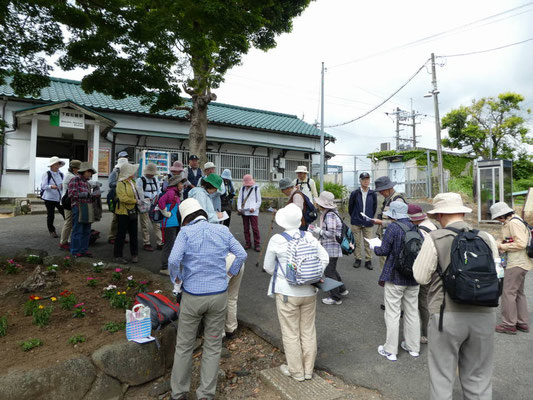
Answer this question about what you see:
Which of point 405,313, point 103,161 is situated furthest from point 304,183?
point 103,161

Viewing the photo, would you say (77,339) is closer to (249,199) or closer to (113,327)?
(113,327)

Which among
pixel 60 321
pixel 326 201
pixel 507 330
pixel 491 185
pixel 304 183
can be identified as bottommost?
pixel 507 330

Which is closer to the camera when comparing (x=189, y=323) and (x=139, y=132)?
(x=189, y=323)

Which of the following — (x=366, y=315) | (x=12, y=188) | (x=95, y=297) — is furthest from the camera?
(x=12, y=188)

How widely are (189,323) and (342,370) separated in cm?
171

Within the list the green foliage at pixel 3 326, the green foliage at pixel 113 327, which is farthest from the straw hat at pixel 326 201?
the green foliage at pixel 3 326

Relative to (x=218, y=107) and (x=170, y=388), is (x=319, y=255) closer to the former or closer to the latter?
(x=170, y=388)

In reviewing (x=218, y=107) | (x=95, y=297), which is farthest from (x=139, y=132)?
(x=95, y=297)

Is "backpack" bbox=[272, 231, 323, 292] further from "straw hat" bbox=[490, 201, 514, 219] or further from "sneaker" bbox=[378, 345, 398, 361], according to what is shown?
"straw hat" bbox=[490, 201, 514, 219]

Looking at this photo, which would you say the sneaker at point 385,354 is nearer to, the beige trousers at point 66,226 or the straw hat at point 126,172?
the straw hat at point 126,172

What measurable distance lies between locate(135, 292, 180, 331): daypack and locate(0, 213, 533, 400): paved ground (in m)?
1.22

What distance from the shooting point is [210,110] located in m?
19.5

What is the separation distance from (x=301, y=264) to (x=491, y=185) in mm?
13284

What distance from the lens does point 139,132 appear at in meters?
14.7
